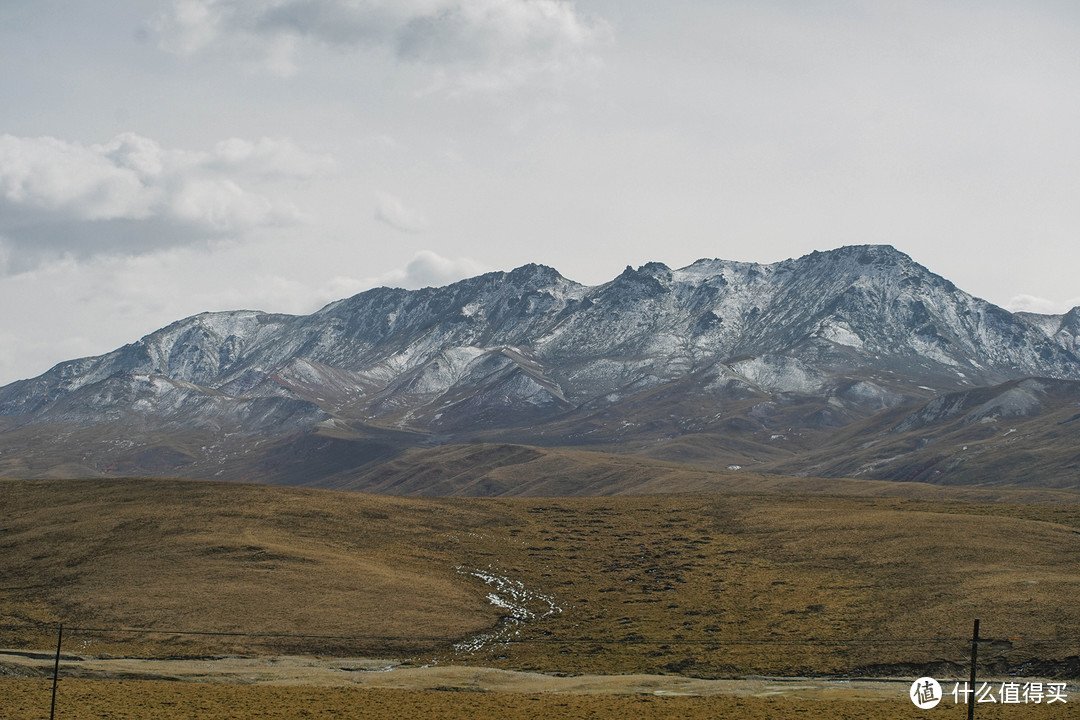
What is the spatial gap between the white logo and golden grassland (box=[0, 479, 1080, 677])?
5917 millimetres

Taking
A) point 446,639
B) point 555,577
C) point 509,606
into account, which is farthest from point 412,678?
point 555,577

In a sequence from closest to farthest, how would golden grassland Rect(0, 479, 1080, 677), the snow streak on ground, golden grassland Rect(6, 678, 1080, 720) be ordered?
golden grassland Rect(6, 678, 1080, 720), golden grassland Rect(0, 479, 1080, 677), the snow streak on ground

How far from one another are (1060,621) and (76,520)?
112 m

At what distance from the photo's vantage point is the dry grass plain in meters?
71.1

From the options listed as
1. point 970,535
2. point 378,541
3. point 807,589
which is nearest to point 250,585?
point 378,541

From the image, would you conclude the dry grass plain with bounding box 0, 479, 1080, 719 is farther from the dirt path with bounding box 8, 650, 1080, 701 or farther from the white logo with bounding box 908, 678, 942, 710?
the dirt path with bounding box 8, 650, 1080, 701

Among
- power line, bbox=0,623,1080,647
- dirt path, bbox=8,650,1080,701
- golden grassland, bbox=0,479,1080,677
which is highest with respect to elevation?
golden grassland, bbox=0,479,1080,677

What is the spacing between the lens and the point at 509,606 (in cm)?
10188

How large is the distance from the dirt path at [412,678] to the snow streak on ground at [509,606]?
8.98 meters

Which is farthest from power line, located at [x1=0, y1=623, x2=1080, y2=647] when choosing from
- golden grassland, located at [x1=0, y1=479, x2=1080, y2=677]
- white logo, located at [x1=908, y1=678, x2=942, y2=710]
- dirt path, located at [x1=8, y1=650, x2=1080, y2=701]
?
white logo, located at [x1=908, y1=678, x2=942, y2=710]

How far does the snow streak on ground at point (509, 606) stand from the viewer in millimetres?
90375

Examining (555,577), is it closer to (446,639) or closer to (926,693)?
(446,639)

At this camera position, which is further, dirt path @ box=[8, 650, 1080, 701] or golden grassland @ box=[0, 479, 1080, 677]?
golden grassland @ box=[0, 479, 1080, 677]

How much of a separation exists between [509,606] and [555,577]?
41.0 ft
